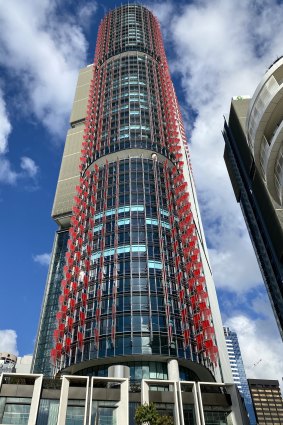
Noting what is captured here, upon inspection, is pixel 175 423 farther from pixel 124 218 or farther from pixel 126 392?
pixel 124 218

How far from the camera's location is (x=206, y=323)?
80188 millimetres

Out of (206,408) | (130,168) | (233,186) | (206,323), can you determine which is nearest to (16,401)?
(206,408)

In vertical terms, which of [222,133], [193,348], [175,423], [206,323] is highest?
[222,133]

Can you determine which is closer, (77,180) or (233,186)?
(77,180)

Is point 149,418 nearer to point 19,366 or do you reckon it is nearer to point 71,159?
point 71,159

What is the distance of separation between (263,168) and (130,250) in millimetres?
38186

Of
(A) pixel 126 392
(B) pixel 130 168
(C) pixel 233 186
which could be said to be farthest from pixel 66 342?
(C) pixel 233 186

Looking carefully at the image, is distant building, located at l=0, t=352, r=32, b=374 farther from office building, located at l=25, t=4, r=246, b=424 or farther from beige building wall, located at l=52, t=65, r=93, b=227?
beige building wall, located at l=52, t=65, r=93, b=227

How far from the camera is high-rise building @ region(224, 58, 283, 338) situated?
52.7 m

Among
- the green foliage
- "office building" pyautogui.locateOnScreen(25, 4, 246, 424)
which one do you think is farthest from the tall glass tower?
the green foliage

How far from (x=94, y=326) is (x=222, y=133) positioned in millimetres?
146952

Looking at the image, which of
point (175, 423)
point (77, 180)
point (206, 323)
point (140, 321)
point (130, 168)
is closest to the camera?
point (175, 423)

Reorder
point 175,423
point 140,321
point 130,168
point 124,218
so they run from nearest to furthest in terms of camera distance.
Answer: point 175,423
point 140,321
point 124,218
point 130,168

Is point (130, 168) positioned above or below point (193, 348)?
above
